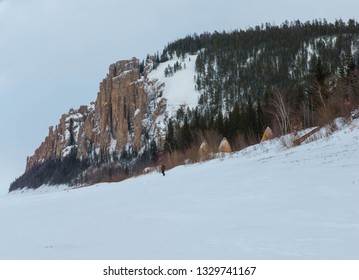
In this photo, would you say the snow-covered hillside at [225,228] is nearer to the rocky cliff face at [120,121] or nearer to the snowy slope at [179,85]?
the rocky cliff face at [120,121]

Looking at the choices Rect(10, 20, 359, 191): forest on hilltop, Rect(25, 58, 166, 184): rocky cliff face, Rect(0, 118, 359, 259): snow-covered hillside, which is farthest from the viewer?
Rect(25, 58, 166, 184): rocky cliff face

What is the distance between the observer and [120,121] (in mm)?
159125

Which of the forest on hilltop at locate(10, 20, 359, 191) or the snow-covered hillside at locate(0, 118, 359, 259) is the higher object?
the forest on hilltop at locate(10, 20, 359, 191)

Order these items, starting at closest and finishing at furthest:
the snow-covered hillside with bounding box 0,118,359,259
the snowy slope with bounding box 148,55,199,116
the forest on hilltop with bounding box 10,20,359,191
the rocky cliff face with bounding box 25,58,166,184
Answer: the snow-covered hillside with bounding box 0,118,359,259, the forest on hilltop with bounding box 10,20,359,191, the snowy slope with bounding box 148,55,199,116, the rocky cliff face with bounding box 25,58,166,184

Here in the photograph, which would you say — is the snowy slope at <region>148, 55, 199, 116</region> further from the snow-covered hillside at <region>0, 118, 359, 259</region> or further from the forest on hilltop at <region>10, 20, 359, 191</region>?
the snow-covered hillside at <region>0, 118, 359, 259</region>

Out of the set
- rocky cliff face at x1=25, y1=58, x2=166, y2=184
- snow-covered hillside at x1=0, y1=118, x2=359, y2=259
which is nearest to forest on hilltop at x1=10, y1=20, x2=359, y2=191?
rocky cliff face at x1=25, y1=58, x2=166, y2=184

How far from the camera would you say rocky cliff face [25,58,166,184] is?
140875 mm

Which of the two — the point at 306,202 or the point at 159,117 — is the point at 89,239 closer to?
the point at 306,202

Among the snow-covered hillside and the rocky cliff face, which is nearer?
the snow-covered hillside

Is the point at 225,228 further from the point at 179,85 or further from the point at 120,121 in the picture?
the point at 120,121

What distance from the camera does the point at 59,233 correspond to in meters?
8.24

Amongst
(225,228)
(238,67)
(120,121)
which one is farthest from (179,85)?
(225,228)

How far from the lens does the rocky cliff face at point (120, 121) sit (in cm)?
14088
